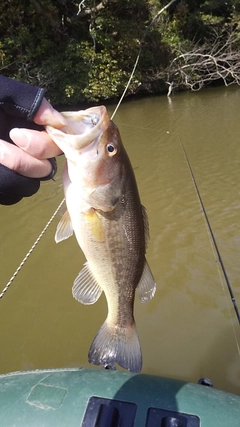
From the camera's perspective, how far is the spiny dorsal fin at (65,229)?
6.20 feet

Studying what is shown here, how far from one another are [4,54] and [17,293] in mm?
13333

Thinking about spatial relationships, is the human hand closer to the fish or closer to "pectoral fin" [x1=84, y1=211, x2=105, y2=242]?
the fish

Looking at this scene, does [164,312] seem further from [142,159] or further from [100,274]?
[142,159]

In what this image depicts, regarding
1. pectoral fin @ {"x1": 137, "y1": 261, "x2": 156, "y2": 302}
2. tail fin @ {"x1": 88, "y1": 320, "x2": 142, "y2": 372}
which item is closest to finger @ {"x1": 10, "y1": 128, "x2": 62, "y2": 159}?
pectoral fin @ {"x1": 137, "y1": 261, "x2": 156, "y2": 302}

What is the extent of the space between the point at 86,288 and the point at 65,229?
352 millimetres

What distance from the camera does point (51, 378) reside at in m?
2.02

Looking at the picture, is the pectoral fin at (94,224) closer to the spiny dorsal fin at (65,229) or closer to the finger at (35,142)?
the spiny dorsal fin at (65,229)

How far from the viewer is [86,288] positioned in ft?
6.56

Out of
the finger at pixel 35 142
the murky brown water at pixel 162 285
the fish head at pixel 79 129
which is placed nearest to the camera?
the finger at pixel 35 142

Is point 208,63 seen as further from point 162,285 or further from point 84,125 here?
point 84,125

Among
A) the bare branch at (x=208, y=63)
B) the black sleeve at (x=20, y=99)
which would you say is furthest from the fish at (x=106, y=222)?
the bare branch at (x=208, y=63)

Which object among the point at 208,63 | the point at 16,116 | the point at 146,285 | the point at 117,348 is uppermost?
the point at 16,116

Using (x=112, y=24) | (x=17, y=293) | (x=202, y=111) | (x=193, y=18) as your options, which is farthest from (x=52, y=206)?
(x=193, y=18)

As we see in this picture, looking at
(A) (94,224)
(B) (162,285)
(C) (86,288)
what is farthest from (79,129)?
(B) (162,285)
